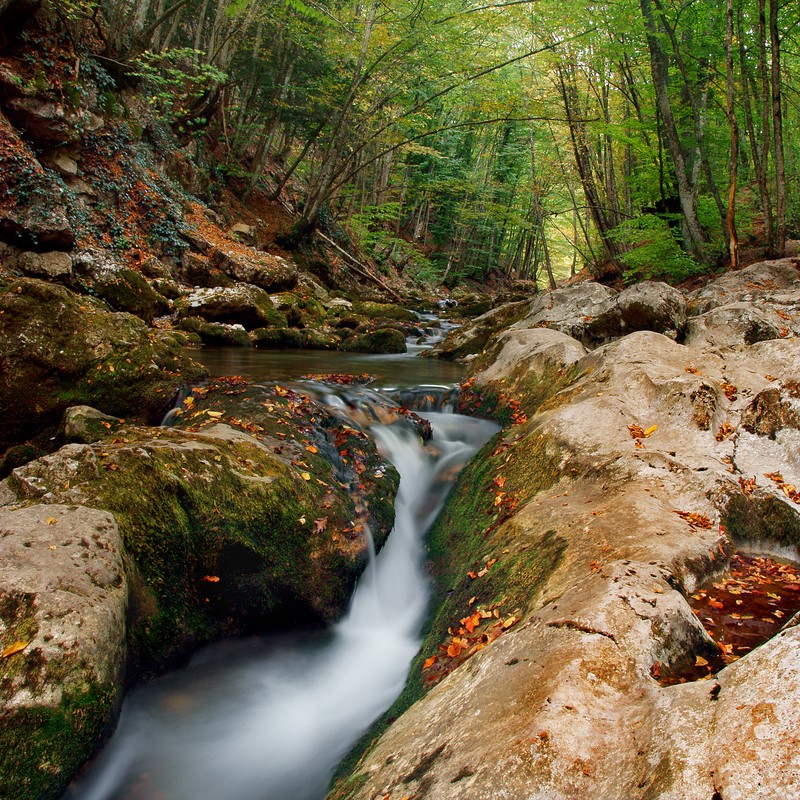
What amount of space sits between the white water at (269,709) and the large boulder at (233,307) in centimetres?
976

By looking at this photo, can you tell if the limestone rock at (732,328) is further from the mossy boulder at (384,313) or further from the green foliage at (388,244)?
the green foliage at (388,244)

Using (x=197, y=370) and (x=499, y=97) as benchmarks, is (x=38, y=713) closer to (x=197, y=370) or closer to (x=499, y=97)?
(x=197, y=370)

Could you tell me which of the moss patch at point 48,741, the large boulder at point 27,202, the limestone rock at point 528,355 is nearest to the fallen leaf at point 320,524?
the moss patch at point 48,741

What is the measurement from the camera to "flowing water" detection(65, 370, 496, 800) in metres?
2.93

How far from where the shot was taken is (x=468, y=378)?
8.45 m

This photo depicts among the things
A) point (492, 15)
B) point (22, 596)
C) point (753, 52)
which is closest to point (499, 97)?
point (492, 15)

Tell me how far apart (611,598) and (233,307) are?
1225 cm

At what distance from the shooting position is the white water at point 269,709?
293cm

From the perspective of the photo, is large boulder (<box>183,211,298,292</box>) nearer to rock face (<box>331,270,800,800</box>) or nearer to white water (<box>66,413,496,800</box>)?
rock face (<box>331,270,800,800</box>)

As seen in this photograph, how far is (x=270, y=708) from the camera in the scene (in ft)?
11.5

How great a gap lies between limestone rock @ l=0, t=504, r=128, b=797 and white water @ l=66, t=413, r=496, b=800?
44 centimetres

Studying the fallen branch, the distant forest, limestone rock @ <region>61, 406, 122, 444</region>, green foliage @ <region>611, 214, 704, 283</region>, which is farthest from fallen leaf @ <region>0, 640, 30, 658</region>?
the fallen branch

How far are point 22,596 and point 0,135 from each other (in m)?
11.4

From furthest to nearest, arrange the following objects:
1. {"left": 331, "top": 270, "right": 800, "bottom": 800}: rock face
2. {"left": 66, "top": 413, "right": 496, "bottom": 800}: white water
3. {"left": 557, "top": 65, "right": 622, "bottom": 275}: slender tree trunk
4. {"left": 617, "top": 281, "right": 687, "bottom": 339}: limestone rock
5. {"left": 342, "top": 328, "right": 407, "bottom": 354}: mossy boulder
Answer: {"left": 557, "top": 65, "right": 622, "bottom": 275}: slender tree trunk
{"left": 342, "top": 328, "right": 407, "bottom": 354}: mossy boulder
{"left": 617, "top": 281, "right": 687, "bottom": 339}: limestone rock
{"left": 66, "top": 413, "right": 496, "bottom": 800}: white water
{"left": 331, "top": 270, "right": 800, "bottom": 800}: rock face
